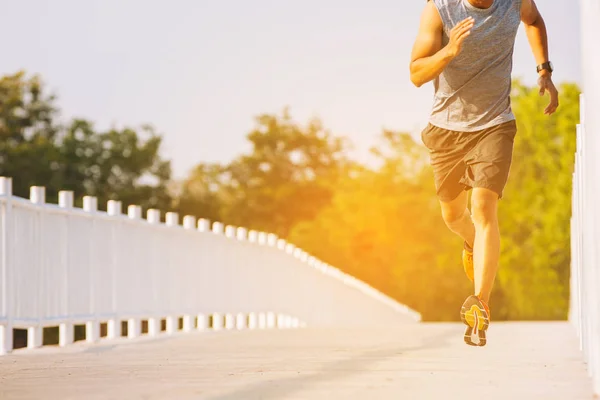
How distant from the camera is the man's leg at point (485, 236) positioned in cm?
725

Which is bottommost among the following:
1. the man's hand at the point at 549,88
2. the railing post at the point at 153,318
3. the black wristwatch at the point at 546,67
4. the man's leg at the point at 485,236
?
the railing post at the point at 153,318

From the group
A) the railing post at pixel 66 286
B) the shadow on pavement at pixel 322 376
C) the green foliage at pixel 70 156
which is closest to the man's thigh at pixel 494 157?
the shadow on pavement at pixel 322 376

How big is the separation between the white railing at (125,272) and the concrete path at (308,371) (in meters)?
0.68

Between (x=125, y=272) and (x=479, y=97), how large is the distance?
649 centimetres

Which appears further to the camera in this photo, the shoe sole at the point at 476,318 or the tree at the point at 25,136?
the tree at the point at 25,136

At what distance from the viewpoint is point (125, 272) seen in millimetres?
13133

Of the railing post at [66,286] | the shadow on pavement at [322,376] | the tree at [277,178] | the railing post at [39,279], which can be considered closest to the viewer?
the shadow on pavement at [322,376]

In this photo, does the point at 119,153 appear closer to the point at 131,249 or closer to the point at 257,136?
the point at 257,136

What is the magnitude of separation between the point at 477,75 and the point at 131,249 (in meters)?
6.71

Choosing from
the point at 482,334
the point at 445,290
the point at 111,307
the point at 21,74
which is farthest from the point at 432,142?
the point at 445,290

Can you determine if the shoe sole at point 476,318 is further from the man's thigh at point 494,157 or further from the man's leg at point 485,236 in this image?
the man's thigh at point 494,157

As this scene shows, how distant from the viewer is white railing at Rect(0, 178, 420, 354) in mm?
10312

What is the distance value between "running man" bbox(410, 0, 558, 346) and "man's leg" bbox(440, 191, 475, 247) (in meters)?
0.42

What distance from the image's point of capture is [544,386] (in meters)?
5.45
